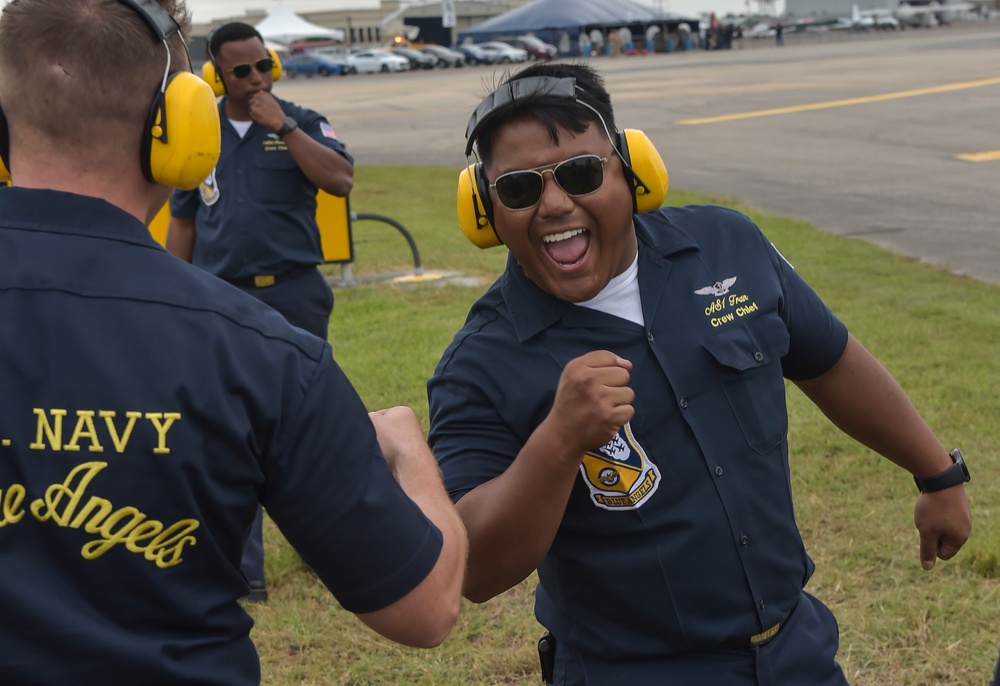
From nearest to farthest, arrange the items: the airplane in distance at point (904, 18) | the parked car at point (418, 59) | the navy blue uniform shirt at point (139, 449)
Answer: the navy blue uniform shirt at point (139, 449), the parked car at point (418, 59), the airplane in distance at point (904, 18)

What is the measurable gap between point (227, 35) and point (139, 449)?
439 cm

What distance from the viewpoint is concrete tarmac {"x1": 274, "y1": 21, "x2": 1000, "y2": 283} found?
1354cm

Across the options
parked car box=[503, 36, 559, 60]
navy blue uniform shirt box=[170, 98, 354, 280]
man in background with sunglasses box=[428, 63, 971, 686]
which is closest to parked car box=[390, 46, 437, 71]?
parked car box=[503, 36, 559, 60]

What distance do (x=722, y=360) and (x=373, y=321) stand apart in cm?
738

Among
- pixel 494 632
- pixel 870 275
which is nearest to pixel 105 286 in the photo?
pixel 494 632

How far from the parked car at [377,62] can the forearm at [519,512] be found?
6445 centimetres

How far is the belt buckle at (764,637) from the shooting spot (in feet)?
8.63

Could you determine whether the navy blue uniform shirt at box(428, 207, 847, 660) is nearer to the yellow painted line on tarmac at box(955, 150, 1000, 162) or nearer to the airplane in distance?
the yellow painted line on tarmac at box(955, 150, 1000, 162)

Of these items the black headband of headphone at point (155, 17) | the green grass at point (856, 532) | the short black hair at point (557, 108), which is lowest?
the green grass at point (856, 532)

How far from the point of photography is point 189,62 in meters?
2.14

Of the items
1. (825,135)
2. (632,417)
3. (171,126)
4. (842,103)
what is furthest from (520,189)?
(842,103)

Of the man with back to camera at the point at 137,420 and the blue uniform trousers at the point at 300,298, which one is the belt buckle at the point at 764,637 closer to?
the man with back to camera at the point at 137,420

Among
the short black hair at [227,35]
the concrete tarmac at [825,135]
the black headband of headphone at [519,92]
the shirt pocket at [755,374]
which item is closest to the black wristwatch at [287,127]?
the short black hair at [227,35]

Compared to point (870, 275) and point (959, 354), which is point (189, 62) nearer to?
point (959, 354)
